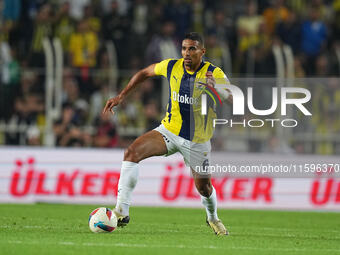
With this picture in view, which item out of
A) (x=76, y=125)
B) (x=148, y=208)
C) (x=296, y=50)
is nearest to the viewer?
(x=148, y=208)

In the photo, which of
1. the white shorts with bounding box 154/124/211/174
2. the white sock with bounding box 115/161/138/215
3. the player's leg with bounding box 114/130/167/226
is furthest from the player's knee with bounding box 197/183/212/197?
the white sock with bounding box 115/161/138/215

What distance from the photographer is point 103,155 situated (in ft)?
54.9

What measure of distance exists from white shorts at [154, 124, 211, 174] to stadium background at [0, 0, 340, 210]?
5.83 metres

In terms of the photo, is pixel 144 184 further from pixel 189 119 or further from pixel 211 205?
pixel 189 119

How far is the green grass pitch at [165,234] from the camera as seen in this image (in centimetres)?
837

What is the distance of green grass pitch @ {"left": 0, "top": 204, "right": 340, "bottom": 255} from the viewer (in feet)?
27.5

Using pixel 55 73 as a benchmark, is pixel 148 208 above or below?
below

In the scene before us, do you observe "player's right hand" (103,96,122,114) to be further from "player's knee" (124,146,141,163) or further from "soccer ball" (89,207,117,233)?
"soccer ball" (89,207,117,233)

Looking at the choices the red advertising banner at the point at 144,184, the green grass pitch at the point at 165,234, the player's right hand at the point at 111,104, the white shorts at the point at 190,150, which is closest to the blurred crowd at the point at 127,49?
the red advertising banner at the point at 144,184

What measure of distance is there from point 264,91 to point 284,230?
4.97m

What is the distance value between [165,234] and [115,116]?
7.59 metres

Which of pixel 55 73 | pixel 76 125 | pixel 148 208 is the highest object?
pixel 55 73

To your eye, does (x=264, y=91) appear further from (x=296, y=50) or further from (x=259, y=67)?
(x=296, y=50)

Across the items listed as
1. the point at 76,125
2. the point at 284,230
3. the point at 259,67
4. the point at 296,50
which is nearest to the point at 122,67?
the point at 76,125
